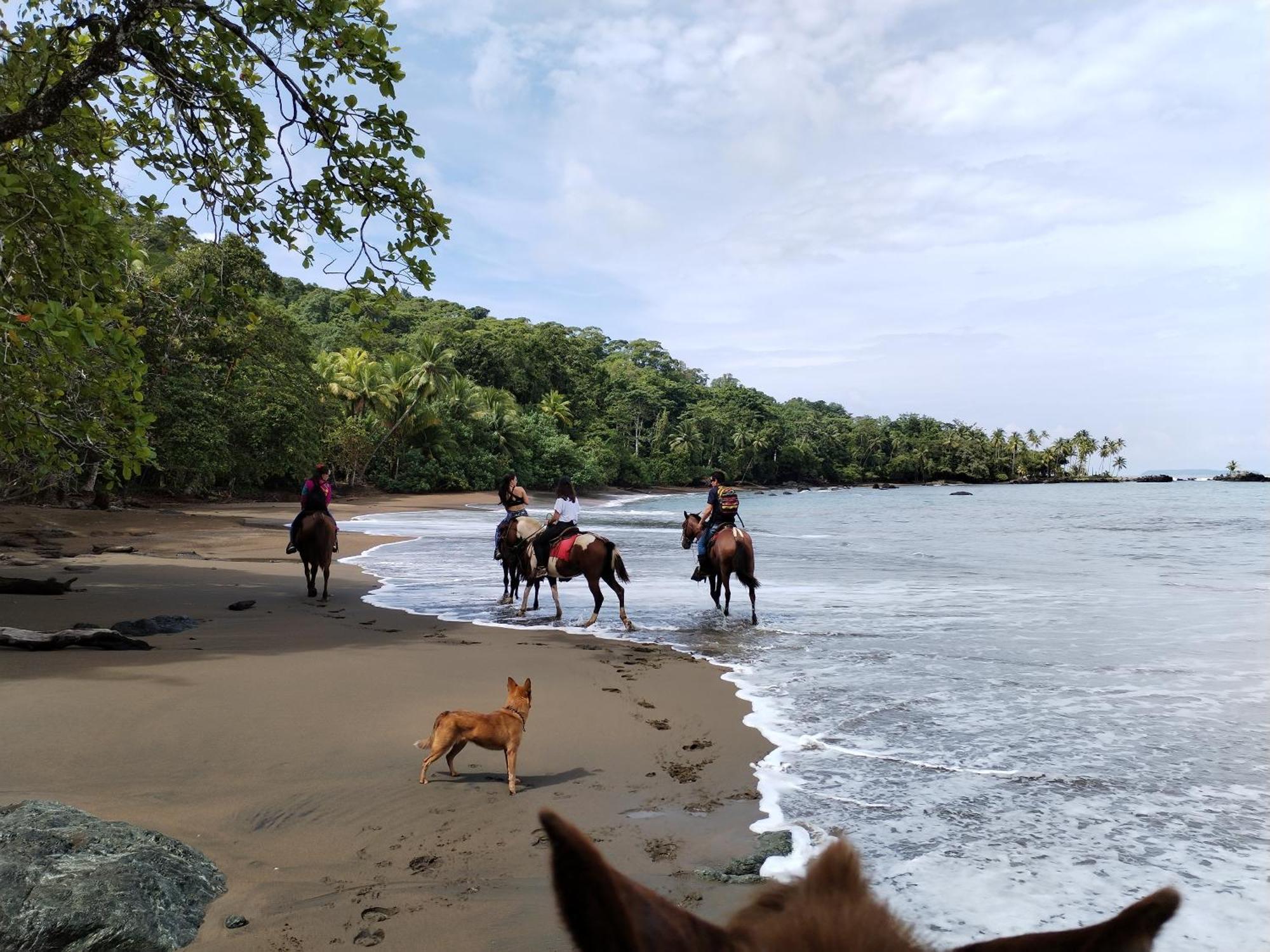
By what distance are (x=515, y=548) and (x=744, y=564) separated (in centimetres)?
360

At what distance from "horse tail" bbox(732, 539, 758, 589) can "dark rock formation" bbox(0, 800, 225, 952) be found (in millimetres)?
8903

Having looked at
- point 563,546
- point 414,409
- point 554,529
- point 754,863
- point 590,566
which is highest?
point 414,409

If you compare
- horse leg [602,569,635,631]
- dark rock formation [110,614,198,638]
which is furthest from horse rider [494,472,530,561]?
dark rock formation [110,614,198,638]

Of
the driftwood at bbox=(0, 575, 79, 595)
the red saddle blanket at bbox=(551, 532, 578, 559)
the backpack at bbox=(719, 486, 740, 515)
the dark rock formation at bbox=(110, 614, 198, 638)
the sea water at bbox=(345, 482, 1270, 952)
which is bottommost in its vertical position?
the sea water at bbox=(345, 482, 1270, 952)

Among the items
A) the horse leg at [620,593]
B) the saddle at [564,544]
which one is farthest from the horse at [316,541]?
the horse leg at [620,593]

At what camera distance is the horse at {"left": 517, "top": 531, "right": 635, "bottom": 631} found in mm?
10961

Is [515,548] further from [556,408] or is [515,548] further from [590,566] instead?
[556,408]

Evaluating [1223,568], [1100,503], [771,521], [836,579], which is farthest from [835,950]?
[1100,503]

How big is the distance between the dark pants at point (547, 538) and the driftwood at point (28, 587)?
6157 millimetres

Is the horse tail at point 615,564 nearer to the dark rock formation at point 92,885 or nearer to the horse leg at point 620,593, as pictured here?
the horse leg at point 620,593

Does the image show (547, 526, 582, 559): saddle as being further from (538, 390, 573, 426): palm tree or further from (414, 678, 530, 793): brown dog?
(538, 390, 573, 426): palm tree

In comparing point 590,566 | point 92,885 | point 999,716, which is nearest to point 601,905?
point 92,885

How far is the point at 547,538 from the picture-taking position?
447 inches

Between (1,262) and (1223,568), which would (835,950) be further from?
(1223,568)
